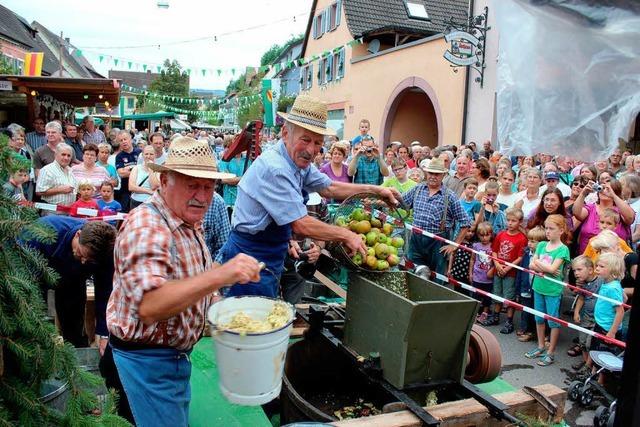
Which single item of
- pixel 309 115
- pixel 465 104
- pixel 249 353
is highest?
pixel 465 104

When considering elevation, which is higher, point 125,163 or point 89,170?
point 125,163

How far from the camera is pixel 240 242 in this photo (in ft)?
11.8

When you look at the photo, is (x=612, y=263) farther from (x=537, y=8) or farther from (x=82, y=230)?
(x=82, y=230)

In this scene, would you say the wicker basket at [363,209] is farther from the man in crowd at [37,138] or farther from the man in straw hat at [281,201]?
the man in crowd at [37,138]

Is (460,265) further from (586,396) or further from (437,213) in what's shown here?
(586,396)

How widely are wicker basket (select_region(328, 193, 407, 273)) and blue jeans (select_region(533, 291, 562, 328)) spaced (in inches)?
110

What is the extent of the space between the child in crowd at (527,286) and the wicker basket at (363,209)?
3.03 m

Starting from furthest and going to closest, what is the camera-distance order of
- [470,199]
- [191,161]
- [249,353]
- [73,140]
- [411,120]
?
[411,120] < [73,140] < [470,199] < [191,161] < [249,353]

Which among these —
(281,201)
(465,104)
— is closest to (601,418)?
(281,201)

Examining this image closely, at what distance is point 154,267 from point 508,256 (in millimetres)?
5365

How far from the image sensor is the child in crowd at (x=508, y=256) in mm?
6410

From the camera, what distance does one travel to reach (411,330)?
9.34 ft

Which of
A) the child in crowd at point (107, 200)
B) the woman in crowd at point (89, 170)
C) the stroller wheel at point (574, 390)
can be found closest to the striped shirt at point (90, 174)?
the woman in crowd at point (89, 170)

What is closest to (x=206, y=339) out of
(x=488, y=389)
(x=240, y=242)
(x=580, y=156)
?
(x=240, y=242)
